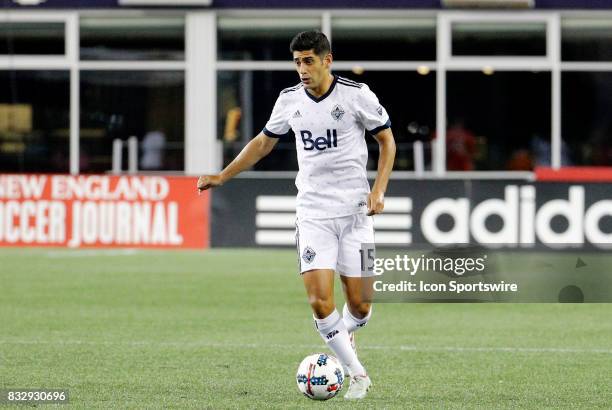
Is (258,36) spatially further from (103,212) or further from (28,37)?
(103,212)

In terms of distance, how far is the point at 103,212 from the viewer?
22.4 m

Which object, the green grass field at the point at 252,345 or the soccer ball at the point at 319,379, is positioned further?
the green grass field at the point at 252,345

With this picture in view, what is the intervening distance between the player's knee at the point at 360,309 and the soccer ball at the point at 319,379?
0.71m

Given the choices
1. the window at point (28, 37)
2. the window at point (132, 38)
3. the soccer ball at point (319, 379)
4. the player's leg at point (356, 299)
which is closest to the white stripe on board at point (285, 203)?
the window at point (132, 38)

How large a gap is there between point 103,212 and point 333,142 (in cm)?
1349

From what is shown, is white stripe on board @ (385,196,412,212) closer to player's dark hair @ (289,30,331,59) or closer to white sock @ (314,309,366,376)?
white sock @ (314,309,366,376)

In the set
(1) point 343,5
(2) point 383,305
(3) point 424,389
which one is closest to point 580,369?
(3) point 424,389

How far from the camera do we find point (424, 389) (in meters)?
9.66

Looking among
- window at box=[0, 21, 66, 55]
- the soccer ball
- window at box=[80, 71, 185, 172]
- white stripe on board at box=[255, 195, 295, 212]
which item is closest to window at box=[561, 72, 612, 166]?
window at box=[80, 71, 185, 172]

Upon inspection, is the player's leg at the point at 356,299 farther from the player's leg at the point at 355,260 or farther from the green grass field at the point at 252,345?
the green grass field at the point at 252,345

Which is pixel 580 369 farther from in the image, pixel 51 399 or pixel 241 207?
pixel 241 207

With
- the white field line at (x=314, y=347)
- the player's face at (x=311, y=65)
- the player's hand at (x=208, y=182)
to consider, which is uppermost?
the player's face at (x=311, y=65)

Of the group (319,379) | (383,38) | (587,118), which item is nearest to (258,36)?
(383,38)

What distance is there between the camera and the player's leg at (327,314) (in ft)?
Result: 30.3
